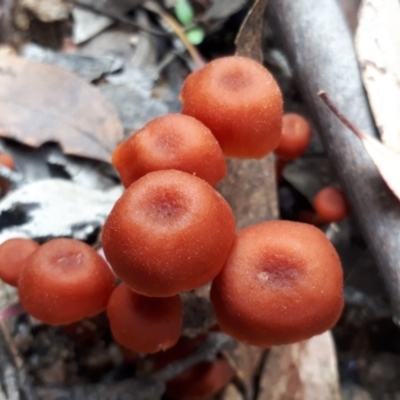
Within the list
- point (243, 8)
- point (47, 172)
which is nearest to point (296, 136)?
point (243, 8)

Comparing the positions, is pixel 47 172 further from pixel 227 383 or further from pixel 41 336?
pixel 227 383

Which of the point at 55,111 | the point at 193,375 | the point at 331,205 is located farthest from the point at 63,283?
the point at 331,205

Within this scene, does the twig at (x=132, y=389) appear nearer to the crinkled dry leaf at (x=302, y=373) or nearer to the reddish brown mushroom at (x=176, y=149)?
the crinkled dry leaf at (x=302, y=373)

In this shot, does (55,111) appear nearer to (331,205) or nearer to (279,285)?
(331,205)

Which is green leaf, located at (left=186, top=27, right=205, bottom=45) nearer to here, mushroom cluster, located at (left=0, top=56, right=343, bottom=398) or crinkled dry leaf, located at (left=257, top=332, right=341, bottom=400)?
mushroom cluster, located at (left=0, top=56, right=343, bottom=398)

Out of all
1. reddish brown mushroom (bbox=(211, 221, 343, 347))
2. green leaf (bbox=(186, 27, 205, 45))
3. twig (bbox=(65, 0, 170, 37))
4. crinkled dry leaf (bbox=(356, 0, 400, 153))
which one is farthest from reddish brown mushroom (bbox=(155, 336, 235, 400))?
twig (bbox=(65, 0, 170, 37))
